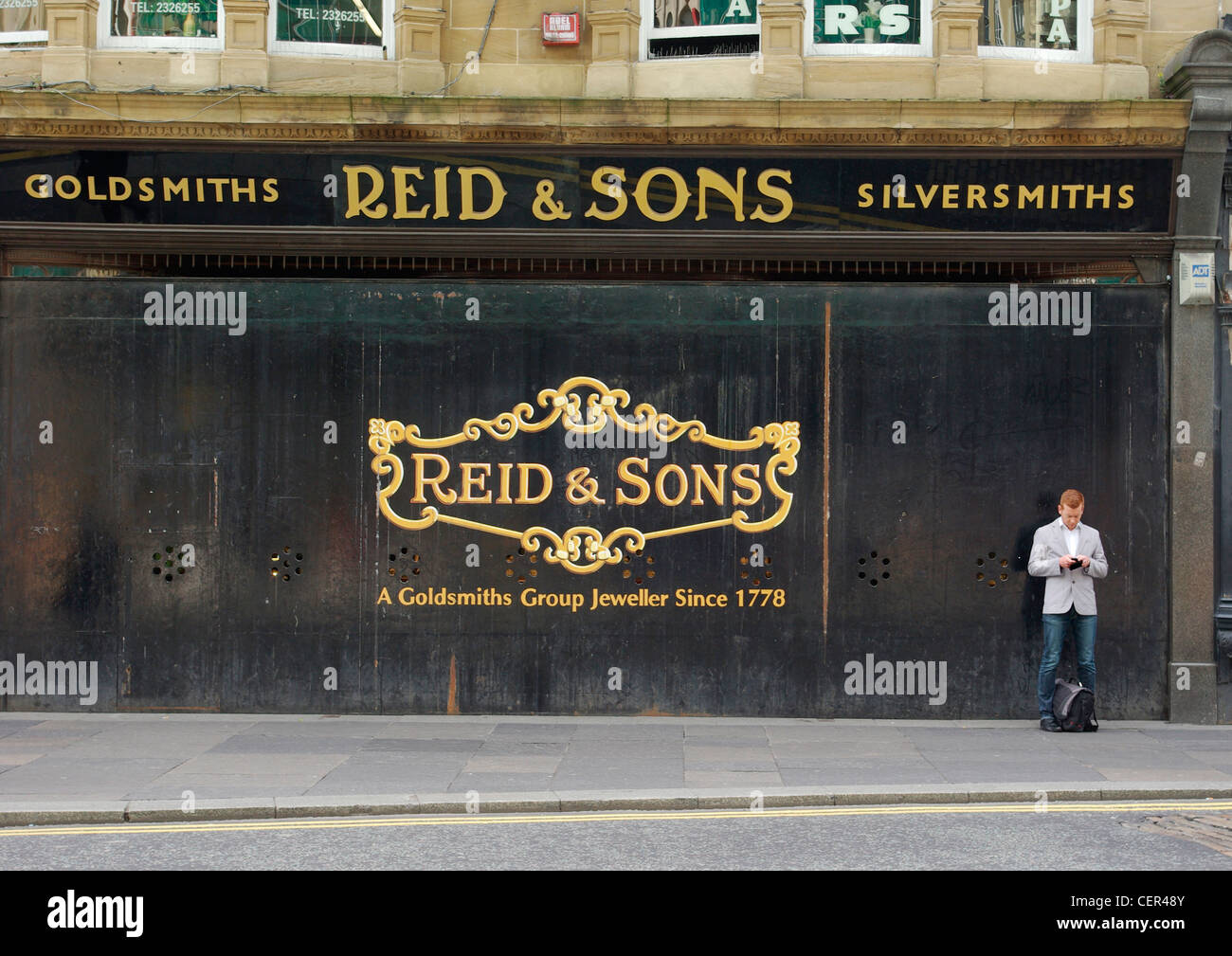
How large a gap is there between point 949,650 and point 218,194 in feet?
23.6

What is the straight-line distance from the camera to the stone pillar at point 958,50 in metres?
11.5

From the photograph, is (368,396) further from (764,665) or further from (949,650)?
(949,650)

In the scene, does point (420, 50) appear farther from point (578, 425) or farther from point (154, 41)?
point (578, 425)

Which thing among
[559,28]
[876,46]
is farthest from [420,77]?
[876,46]

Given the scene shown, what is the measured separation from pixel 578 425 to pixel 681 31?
3487mm

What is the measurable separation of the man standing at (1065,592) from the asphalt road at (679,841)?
2749 mm

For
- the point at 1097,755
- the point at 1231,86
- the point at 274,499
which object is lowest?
the point at 1097,755

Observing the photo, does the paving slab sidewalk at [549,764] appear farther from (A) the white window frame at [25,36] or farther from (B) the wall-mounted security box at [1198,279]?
(A) the white window frame at [25,36]

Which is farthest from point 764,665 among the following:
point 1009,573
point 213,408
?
point 213,408

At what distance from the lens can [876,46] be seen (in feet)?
38.6

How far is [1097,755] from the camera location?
9.91 meters

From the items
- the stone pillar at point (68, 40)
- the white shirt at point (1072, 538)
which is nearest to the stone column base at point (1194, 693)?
the white shirt at point (1072, 538)

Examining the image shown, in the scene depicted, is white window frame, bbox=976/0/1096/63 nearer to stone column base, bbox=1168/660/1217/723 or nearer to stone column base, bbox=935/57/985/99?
stone column base, bbox=935/57/985/99

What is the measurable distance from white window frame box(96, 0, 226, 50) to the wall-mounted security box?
8.31 metres
